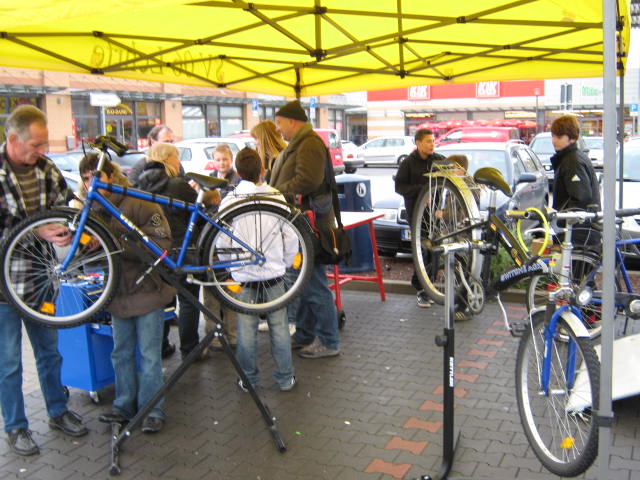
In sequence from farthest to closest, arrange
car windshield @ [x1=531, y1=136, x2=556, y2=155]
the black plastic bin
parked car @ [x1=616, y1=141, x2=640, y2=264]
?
1. car windshield @ [x1=531, y1=136, x2=556, y2=155]
2. the black plastic bin
3. parked car @ [x1=616, y1=141, x2=640, y2=264]

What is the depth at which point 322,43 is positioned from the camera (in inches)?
258

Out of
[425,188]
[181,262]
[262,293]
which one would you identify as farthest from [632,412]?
[181,262]

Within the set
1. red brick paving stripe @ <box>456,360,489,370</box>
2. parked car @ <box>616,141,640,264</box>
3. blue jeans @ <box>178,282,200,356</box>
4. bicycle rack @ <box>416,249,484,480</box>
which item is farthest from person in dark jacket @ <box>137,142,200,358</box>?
parked car @ <box>616,141,640,264</box>

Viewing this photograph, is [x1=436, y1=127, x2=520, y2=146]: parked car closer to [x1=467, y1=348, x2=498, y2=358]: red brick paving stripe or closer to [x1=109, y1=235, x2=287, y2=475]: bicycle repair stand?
[x1=467, y1=348, x2=498, y2=358]: red brick paving stripe

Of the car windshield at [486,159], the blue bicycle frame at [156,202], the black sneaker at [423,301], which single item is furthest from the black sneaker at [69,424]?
the car windshield at [486,159]

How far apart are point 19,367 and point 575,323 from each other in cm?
318

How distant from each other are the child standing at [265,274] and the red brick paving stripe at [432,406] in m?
0.99

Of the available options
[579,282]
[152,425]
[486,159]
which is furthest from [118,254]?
[486,159]

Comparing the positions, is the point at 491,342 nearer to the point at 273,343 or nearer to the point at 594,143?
the point at 273,343

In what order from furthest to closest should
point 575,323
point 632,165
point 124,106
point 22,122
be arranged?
1. point 124,106
2. point 632,165
3. point 22,122
4. point 575,323

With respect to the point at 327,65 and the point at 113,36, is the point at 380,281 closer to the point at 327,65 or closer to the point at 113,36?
the point at 327,65

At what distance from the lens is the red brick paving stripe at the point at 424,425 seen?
4.36m

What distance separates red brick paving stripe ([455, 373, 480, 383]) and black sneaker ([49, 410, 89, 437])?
8.88ft

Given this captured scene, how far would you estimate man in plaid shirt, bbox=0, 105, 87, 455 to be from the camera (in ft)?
12.6
